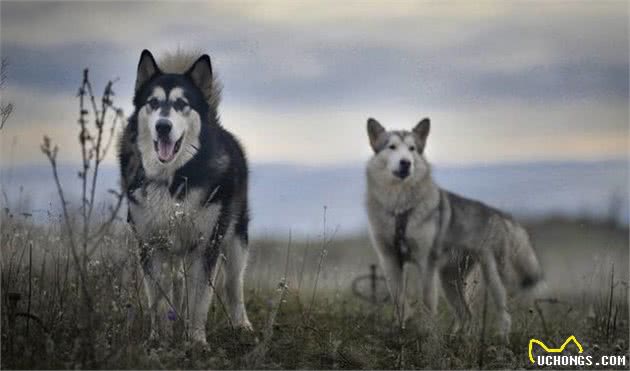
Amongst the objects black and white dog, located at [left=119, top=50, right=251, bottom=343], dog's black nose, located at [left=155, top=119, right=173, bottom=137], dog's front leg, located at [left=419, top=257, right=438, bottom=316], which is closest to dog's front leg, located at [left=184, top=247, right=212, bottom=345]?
black and white dog, located at [left=119, top=50, right=251, bottom=343]

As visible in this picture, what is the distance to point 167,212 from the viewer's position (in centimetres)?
603

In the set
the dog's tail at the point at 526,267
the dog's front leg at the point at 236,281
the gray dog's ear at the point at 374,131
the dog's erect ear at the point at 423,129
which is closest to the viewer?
the dog's front leg at the point at 236,281

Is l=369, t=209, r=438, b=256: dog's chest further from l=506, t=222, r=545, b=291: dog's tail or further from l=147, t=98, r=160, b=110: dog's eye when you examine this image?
l=147, t=98, r=160, b=110: dog's eye

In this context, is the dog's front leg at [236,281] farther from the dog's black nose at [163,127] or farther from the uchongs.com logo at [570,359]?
the uchongs.com logo at [570,359]

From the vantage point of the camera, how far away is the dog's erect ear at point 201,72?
6.21 metres

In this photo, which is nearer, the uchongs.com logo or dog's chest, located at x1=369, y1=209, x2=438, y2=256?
the uchongs.com logo

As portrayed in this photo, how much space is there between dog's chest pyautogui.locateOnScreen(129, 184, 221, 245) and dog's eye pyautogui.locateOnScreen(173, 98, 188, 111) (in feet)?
2.06

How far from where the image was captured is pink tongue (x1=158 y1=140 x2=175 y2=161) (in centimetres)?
598

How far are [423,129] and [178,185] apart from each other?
333 cm

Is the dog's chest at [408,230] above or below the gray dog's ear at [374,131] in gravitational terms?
below

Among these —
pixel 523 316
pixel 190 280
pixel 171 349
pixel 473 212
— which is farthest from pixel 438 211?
pixel 171 349

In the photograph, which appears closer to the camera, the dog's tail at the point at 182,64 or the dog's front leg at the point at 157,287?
the dog's front leg at the point at 157,287

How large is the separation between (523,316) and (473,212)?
1.54 m

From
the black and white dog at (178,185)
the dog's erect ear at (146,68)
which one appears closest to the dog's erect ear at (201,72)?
the black and white dog at (178,185)
